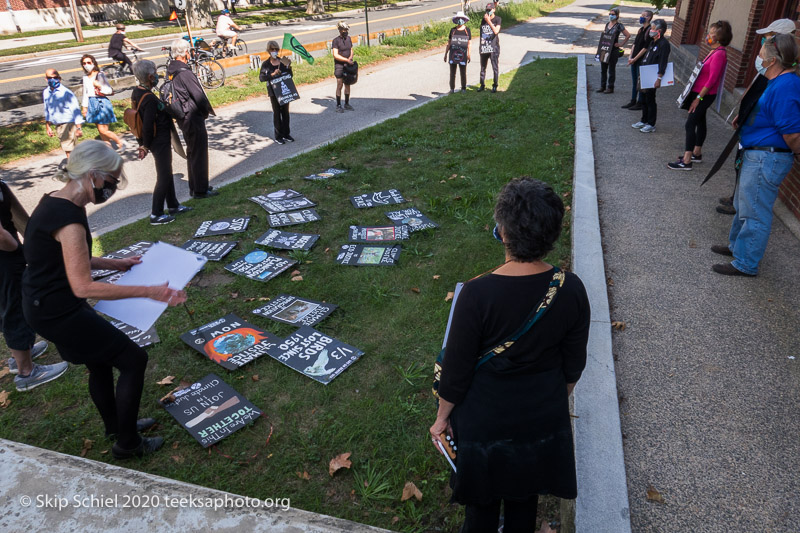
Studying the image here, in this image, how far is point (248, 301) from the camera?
529cm

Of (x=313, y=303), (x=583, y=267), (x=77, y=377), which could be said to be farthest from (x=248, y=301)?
(x=583, y=267)

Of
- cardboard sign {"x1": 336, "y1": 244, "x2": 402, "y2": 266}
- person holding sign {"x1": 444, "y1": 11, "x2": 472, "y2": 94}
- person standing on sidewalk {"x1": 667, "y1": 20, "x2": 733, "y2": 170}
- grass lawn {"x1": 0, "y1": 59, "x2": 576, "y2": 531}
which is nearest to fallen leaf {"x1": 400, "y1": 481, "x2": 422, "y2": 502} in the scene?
grass lawn {"x1": 0, "y1": 59, "x2": 576, "y2": 531}

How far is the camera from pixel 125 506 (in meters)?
2.82

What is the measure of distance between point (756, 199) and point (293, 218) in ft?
17.6

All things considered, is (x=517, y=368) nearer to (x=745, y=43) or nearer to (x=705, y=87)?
(x=705, y=87)

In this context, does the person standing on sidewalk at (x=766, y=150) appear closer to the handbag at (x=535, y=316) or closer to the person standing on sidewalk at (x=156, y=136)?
the handbag at (x=535, y=316)

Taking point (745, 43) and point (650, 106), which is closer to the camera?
point (650, 106)

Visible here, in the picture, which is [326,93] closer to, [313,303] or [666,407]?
[313,303]

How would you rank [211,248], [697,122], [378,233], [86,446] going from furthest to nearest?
[697,122] < [378,233] < [211,248] < [86,446]

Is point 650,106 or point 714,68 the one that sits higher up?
point 714,68

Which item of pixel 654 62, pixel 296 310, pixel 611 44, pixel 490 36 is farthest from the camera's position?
pixel 490 36

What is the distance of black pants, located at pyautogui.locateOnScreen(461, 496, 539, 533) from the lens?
2.47 m

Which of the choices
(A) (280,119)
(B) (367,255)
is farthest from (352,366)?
(A) (280,119)

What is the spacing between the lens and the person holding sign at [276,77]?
10321 millimetres
